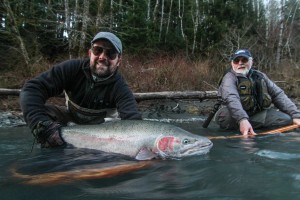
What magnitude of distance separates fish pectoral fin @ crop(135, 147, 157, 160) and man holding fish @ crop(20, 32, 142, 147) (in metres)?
0.77

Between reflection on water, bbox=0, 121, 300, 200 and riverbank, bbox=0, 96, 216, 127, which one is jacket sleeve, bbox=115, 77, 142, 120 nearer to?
reflection on water, bbox=0, 121, 300, 200

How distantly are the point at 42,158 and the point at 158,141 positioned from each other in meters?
1.27

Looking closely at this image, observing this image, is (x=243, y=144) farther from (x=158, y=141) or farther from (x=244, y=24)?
(x=244, y=24)

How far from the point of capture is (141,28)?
21359 mm

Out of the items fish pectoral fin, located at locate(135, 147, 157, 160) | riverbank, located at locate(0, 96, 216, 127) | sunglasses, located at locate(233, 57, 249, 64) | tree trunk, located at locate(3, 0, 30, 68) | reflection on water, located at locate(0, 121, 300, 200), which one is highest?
tree trunk, located at locate(3, 0, 30, 68)

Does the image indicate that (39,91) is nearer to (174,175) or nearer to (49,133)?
(49,133)

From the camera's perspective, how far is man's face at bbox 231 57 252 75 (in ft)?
21.5

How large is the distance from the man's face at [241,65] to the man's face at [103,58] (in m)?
2.64

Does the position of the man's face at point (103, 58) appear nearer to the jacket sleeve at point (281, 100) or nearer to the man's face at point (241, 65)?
the man's face at point (241, 65)

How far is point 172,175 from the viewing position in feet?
10.7

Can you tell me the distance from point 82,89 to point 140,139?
1.43 meters

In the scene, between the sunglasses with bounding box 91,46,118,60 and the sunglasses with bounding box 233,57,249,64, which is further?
the sunglasses with bounding box 233,57,249,64

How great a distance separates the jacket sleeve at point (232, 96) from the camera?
5966 mm

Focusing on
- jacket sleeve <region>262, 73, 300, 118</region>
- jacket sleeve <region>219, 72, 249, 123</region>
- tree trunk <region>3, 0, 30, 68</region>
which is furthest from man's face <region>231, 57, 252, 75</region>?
tree trunk <region>3, 0, 30, 68</region>
